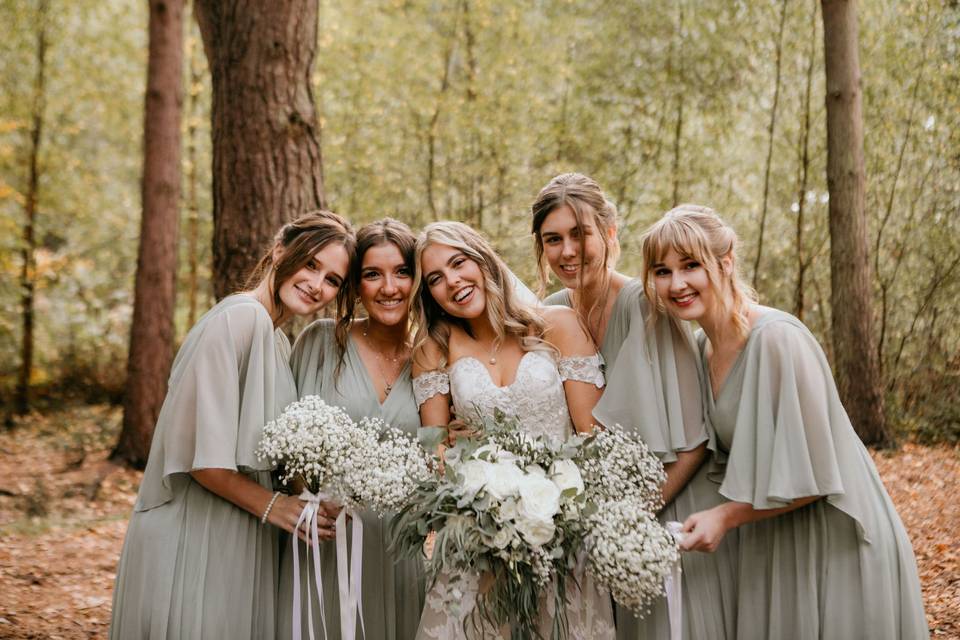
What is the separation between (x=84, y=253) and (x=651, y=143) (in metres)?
13.3

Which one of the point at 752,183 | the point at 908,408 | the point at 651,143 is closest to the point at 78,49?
the point at 651,143

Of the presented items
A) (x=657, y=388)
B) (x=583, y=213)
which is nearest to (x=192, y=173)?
(x=583, y=213)

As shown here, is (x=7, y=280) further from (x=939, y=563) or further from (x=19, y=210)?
(x=939, y=563)

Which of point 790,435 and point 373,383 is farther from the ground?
point 373,383

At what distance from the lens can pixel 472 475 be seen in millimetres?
3057

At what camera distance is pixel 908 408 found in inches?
427

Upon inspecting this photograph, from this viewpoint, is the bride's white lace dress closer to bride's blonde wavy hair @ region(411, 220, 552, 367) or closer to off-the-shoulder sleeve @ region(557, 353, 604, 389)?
off-the-shoulder sleeve @ region(557, 353, 604, 389)

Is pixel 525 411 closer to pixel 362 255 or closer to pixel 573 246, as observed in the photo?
pixel 573 246

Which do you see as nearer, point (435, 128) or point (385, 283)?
point (385, 283)

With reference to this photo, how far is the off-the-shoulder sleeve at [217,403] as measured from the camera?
3342 mm

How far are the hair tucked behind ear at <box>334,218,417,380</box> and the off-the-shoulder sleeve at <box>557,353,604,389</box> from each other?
0.83 metres

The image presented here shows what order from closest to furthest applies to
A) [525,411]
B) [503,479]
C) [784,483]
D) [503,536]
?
[503,536] → [503,479] → [784,483] → [525,411]

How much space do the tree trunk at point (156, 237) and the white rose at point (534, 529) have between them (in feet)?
29.1

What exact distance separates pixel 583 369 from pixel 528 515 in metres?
0.98
